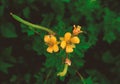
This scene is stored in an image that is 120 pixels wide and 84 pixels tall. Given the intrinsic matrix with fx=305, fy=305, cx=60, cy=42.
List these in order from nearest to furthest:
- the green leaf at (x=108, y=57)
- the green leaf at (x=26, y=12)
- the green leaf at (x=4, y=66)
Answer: the green leaf at (x=4, y=66) < the green leaf at (x=26, y=12) < the green leaf at (x=108, y=57)

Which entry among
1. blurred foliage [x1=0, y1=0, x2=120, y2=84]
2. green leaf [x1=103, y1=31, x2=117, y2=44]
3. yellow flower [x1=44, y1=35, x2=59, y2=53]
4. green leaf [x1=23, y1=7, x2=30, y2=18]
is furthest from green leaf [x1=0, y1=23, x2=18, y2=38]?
green leaf [x1=103, y1=31, x2=117, y2=44]

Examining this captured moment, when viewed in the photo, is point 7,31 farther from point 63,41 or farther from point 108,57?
point 108,57

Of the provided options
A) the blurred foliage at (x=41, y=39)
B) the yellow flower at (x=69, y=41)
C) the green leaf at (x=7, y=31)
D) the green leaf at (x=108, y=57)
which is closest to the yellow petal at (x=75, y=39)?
the yellow flower at (x=69, y=41)

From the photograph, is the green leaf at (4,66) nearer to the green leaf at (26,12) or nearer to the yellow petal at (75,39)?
the green leaf at (26,12)

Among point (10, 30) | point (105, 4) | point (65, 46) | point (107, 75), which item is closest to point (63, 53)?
point (65, 46)

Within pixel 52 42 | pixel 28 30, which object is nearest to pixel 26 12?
pixel 28 30

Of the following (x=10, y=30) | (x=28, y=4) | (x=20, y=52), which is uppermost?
(x=28, y=4)

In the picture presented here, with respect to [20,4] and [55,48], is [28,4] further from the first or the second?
[55,48]

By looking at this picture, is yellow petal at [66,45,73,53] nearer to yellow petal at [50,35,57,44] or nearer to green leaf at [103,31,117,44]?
yellow petal at [50,35,57,44]
